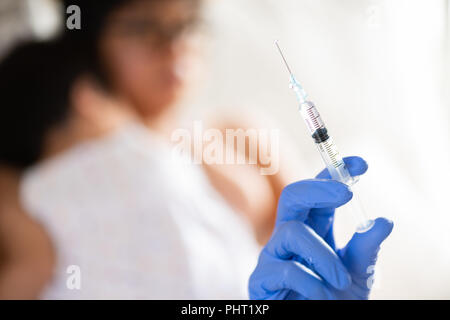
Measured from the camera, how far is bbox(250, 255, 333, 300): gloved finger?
2.08 ft

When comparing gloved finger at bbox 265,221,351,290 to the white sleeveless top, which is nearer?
gloved finger at bbox 265,221,351,290

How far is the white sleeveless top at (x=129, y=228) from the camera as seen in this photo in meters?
1.05

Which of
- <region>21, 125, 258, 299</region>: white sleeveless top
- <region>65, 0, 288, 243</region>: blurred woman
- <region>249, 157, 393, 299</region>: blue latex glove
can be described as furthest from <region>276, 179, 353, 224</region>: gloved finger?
<region>65, 0, 288, 243</region>: blurred woman

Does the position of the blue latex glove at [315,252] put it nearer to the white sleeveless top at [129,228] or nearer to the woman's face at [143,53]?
the white sleeveless top at [129,228]

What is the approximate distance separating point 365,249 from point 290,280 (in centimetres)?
12

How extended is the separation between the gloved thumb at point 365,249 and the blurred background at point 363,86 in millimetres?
784

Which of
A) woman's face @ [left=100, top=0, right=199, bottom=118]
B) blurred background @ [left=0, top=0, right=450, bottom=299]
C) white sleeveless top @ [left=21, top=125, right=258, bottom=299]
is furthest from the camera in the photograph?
blurred background @ [left=0, top=0, right=450, bottom=299]

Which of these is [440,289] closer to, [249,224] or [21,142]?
[249,224]

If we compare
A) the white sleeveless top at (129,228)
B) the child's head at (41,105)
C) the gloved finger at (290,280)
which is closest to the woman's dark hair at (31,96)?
the child's head at (41,105)

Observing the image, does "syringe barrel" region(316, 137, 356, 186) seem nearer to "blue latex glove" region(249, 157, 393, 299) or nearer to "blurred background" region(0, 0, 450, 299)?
"blue latex glove" region(249, 157, 393, 299)

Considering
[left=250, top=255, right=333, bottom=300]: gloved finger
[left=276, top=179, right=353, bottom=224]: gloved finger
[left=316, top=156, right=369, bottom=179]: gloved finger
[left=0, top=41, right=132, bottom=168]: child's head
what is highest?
[left=0, top=41, right=132, bottom=168]: child's head

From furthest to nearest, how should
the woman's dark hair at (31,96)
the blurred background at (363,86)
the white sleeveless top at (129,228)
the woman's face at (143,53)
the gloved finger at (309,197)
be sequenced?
the blurred background at (363,86)
the woman's face at (143,53)
the woman's dark hair at (31,96)
the white sleeveless top at (129,228)
the gloved finger at (309,197)

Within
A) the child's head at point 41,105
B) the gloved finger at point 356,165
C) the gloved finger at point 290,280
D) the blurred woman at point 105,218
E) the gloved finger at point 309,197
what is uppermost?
the child's head at point 41,105

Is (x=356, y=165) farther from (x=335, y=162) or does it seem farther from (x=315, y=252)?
(x=315, y=252)
